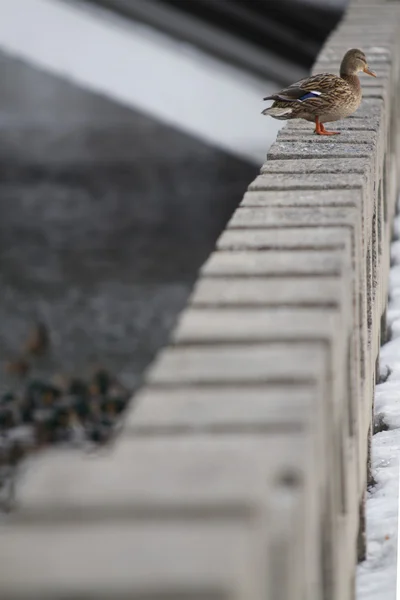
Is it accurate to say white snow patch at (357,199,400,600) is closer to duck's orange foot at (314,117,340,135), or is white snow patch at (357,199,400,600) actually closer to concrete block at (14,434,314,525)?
duck's orange foot at (314,117,340,135)

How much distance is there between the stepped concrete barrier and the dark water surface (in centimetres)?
612

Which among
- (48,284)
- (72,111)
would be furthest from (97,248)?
(72,111)

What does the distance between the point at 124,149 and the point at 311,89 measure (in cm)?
558

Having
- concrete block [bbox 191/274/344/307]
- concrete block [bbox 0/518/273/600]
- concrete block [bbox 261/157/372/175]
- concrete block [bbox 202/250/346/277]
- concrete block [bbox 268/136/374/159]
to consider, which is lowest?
concrete block [bbox 0/518/273/600]

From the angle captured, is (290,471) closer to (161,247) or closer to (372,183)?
(372,183)

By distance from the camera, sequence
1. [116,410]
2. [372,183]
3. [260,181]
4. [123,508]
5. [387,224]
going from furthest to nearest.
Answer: [116,410] < [387,224] < [372,183] < [260,181] < [123,508]

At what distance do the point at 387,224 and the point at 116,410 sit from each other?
14.5ft

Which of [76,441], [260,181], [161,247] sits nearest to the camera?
[260,181]

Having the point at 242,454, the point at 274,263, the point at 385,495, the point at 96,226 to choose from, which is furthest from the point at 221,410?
the point at 96,226

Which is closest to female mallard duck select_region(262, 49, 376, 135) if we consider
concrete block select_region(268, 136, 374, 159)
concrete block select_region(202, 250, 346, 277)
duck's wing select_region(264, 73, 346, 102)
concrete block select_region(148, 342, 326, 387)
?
duck's wing select_region(264, 73, 346, 102)

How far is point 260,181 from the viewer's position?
257cm

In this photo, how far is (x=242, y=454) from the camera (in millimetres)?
1310

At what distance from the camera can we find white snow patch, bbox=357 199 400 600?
228cm

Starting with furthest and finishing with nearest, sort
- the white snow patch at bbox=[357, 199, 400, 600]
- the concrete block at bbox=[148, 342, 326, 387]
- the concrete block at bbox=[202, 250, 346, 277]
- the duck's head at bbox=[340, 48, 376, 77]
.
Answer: the duck's head at bbox=[340, 48, 376, 77] → the white snow patch at bbox=[357, 199, 400, 600] → the concrete block at bbox=[202, 250, 346, 277] → the concrete block at bbox=[148, 342, 326, 387]
